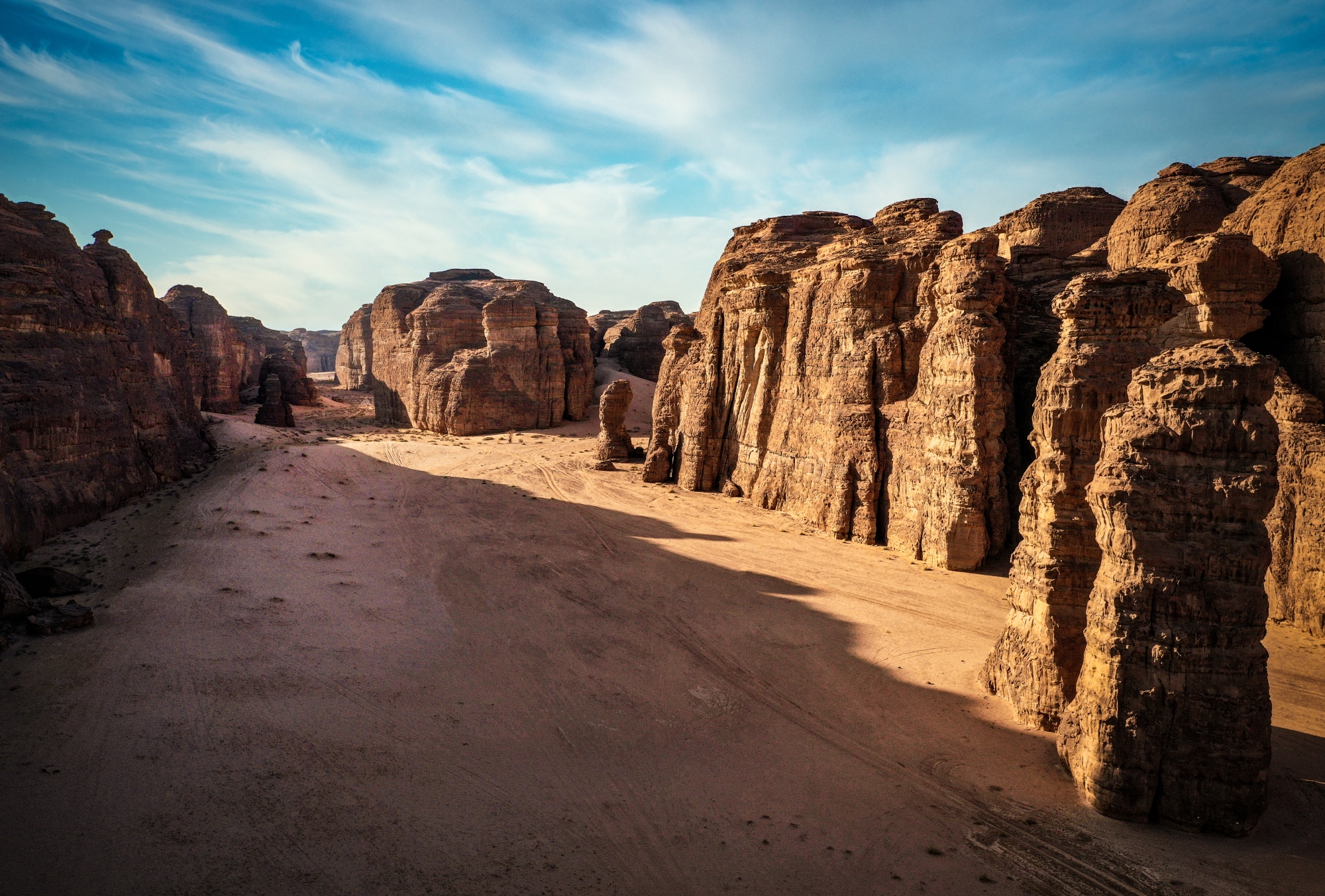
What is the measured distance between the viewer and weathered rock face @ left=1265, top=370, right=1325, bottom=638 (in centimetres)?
1165

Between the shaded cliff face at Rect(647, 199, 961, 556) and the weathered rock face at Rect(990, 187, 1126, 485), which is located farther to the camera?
the shaded cliff face at Rect(647, 199, 961, 556)

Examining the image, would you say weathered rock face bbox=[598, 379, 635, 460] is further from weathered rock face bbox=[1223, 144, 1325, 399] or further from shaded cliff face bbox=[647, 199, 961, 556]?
weathered rock face bbox=[1223, 144, 1325, 399]

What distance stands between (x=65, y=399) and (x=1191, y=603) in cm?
2531

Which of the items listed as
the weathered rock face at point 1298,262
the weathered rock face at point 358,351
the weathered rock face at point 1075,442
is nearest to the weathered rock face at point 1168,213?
the weathered rock face at point 1298,262

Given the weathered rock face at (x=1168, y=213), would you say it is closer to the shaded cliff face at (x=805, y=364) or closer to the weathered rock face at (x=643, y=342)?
the shaded cliff face at (x=805, y=364)

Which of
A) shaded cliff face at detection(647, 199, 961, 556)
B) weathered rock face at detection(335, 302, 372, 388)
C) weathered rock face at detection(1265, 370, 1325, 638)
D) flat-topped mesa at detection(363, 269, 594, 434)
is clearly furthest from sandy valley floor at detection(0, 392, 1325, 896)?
weathered rock face at detection(335, 302, 372, 388)

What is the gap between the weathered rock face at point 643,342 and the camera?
5028cm

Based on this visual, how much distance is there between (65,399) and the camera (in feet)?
61.1

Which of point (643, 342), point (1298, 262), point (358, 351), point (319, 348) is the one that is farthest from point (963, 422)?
point (319, 348)

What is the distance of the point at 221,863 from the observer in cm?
648

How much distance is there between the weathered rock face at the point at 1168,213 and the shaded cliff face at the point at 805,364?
4369mm

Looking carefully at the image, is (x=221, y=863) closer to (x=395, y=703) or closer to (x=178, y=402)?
(x=395, y=703)

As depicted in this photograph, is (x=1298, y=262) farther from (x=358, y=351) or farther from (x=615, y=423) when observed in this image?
(x=358, y=351)

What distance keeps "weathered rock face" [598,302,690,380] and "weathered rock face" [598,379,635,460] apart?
19235 mm
